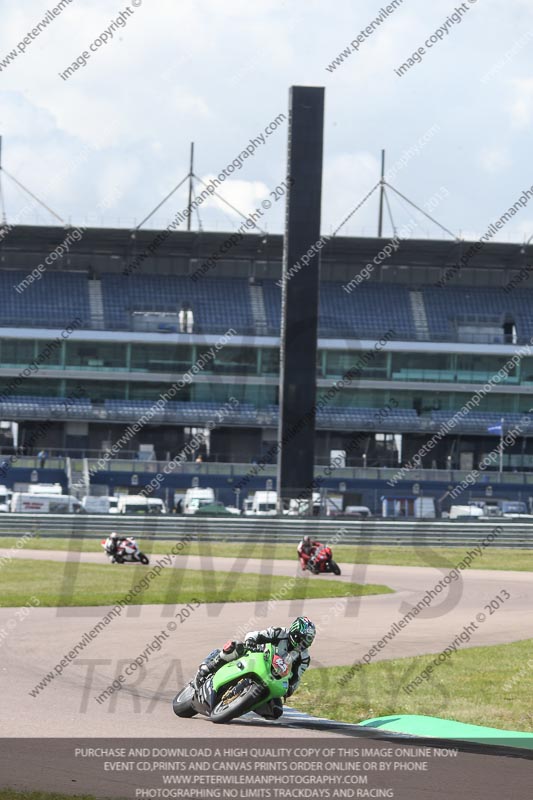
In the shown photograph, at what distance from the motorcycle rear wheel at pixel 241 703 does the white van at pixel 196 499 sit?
37.1 m

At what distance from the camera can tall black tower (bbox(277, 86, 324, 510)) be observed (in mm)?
42156

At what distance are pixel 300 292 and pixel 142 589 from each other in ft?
68.0

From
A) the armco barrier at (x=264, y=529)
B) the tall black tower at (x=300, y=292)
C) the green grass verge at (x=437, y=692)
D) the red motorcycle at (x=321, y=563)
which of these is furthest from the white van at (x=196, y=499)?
the green grass verge at (x=437, y=692)

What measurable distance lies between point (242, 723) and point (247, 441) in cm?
5531

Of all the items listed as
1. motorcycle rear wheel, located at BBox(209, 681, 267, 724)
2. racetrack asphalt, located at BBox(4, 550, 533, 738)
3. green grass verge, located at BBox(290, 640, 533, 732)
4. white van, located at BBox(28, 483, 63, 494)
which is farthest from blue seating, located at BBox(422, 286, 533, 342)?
motorcycle rear wheel, located at BBox(209, 681, 267, 724)

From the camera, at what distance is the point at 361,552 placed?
3666cm

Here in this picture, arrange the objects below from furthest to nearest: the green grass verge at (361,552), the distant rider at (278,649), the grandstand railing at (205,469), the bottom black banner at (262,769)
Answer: the grandstand railing at (205,469) → the green grass verge at (361,552) → the distant rider at (278,649) → the bottom black banner at (262,769)

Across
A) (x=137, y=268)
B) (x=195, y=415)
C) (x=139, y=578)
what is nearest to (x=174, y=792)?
(x=139, y=578)

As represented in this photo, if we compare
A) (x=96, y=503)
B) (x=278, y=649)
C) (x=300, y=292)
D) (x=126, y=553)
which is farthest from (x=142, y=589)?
(x=96, y=503)

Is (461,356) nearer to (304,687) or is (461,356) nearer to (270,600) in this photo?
(270,600)

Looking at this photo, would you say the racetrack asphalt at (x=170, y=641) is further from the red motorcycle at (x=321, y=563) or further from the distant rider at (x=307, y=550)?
the distant rider at (x=307, y=550)

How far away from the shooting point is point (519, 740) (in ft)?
33.9

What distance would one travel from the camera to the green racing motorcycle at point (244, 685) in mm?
10383

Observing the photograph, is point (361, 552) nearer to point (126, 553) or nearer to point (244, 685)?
point (126, 553)
